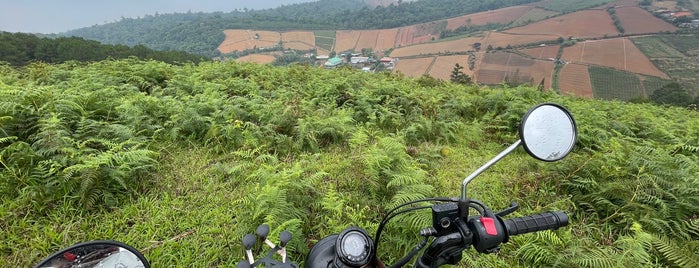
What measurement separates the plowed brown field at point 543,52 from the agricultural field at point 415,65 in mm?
16722

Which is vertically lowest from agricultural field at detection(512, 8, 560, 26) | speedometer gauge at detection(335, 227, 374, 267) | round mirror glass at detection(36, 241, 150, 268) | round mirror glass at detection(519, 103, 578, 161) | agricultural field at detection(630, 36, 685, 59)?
agricultural field at detection(630, 36, 685, 59)

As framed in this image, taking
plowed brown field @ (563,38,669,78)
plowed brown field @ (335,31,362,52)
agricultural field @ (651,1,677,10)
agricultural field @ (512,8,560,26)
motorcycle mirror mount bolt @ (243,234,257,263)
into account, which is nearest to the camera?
motorcycle mirror mount bolt @ (243,234,257,263)

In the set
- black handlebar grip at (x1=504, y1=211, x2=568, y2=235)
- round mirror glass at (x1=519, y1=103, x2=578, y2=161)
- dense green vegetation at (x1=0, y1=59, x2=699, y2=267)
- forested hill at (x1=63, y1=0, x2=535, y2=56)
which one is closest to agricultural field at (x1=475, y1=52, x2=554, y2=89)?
dense green vegetation at (x1=0, y1=59, x2=699, y2=267)

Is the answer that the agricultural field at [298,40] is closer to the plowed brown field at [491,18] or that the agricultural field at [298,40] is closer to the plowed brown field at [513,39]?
the plowed brown field at [491,18]

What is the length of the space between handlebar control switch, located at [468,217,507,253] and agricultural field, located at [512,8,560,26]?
93.2 m

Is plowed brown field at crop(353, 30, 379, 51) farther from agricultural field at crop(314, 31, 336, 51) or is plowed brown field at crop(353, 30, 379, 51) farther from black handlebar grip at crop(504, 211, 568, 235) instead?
black handlebar grip at crop(504, 211, 568, 235)

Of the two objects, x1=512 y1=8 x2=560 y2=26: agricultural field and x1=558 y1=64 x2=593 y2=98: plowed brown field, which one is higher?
x1=512 y1=8 x2=560 y2=26: agricultural field

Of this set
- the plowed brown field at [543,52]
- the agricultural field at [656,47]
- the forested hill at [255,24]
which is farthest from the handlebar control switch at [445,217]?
the forested hill at [255,24]

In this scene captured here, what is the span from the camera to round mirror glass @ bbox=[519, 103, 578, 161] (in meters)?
1.63

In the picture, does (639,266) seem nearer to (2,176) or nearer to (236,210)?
(236,210)

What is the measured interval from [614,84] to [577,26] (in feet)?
108

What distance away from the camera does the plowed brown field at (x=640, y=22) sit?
205 ft

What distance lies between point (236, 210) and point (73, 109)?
2845 millimetres

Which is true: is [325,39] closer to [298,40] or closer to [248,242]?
Result: [298,40]
